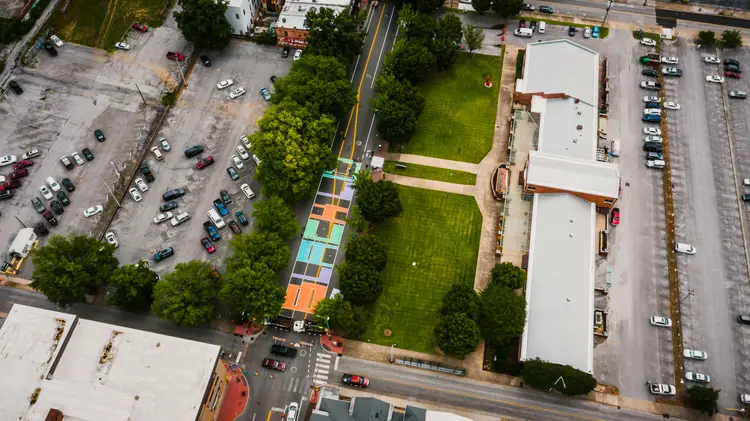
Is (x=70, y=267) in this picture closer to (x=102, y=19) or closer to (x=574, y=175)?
(x=102, y=19)

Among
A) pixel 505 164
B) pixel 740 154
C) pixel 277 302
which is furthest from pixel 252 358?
pixel 740 154

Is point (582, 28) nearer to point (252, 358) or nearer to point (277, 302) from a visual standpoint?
point (277, 302)

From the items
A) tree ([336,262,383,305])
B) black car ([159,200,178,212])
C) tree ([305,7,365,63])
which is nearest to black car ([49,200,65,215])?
black car ([159,200,178,212])

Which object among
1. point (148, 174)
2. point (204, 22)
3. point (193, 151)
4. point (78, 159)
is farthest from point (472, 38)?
point (78, 159)

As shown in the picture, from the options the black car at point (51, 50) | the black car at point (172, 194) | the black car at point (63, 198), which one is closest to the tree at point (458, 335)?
the black car at point (172, 194)

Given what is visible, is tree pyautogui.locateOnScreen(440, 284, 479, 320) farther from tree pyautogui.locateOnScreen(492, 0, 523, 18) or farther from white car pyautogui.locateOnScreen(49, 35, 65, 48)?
white car pyautogui.locateOnScreen(49, 35, 65, 48)
